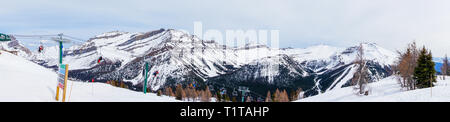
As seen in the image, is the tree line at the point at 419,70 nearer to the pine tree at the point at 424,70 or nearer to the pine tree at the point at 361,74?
the pine tree at the point at 424,70

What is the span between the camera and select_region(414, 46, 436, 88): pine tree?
1491 inches

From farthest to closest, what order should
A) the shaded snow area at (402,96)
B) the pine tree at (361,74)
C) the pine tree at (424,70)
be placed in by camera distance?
the pine tree at (361,74) → the pine tree at (424,70) → the shaded snow area at (402,96)

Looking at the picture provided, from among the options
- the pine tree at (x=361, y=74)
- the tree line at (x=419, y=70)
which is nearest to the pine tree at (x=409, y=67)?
the tree line at (x=419, y=70)

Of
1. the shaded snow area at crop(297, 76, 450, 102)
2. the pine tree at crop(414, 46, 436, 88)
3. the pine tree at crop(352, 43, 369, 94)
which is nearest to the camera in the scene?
the shaded snow area at crop(297, 76, 450, 102)

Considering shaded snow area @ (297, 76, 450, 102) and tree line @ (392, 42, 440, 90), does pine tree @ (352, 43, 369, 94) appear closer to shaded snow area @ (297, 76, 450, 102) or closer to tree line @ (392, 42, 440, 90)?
shaded snow area @ (297, 76, 450, 102)

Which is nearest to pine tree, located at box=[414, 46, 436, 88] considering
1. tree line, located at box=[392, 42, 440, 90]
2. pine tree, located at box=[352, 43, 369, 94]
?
tree line, located at box=[392, 42, 440, 90]

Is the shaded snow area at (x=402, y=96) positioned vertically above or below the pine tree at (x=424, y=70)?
below

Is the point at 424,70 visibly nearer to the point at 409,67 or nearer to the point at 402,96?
the point at 409,67

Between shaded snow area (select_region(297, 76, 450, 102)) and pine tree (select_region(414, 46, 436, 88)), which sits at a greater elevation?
pine tree (select_region(414, 46, 436, 88))

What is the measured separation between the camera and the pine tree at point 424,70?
37.9 metres

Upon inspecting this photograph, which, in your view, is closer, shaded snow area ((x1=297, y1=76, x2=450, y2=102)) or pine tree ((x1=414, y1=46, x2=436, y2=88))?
shaded snow area ((x1=297, y1=76, x2=450, y2=102))
